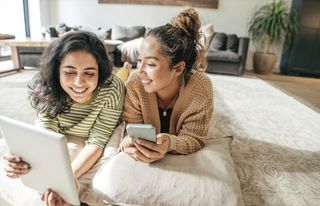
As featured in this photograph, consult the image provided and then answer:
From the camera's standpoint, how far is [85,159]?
37.2 inches

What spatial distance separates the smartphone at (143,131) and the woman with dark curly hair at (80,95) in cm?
27

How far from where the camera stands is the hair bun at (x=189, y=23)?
1111mm

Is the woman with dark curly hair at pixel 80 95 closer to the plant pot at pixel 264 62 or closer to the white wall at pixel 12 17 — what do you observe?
the plant pot at pixel 264 62

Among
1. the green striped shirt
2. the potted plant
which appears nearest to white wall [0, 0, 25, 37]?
the potted plant

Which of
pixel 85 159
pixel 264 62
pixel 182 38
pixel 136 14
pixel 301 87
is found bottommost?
pixel 301 87

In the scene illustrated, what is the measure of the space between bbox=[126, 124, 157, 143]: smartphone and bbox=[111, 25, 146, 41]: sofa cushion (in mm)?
4279

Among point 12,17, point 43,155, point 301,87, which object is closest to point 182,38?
point 43,155

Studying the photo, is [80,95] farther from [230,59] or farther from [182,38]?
[230,59]

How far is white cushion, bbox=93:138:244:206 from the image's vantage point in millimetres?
783

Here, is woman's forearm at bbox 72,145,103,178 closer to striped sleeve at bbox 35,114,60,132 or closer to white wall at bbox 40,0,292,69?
striped sleeve at bbox 35,114,60,132

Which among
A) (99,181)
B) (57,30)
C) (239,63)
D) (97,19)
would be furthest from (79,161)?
(97,19)

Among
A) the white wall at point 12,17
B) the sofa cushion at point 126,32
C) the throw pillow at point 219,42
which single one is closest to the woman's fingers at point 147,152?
the throw pillow at point 219,42

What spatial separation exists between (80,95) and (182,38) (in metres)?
0.48

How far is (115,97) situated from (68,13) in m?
5.10
